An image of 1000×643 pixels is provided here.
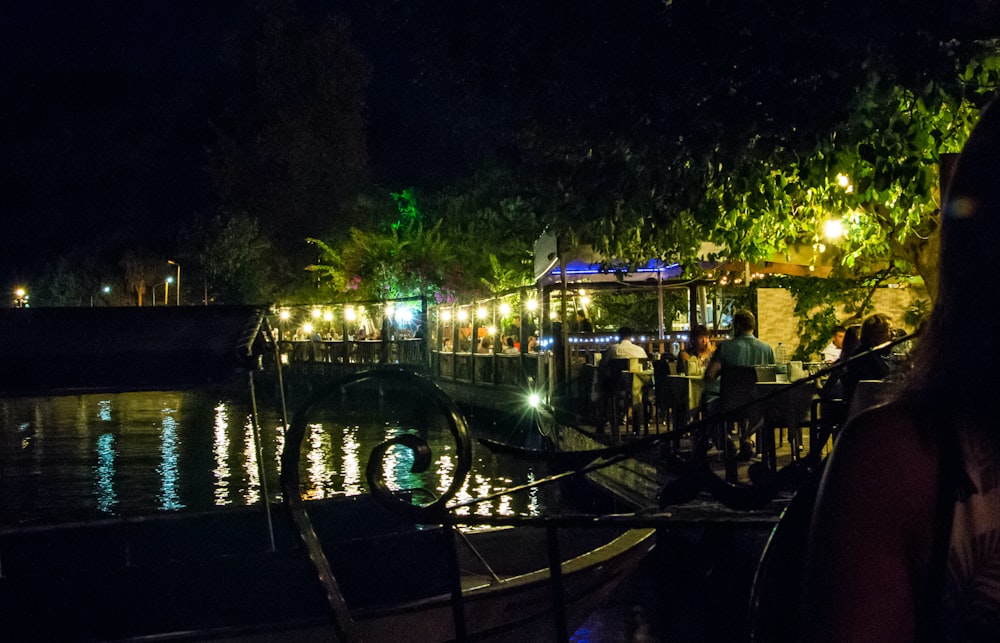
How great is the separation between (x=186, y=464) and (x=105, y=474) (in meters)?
1.80

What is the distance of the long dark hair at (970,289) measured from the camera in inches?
49.2

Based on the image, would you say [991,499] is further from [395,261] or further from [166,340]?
[395,261]

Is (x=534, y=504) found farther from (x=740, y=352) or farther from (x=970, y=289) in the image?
(x=970, y=289)

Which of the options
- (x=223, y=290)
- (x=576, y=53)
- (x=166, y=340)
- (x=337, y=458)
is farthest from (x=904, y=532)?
(x=223, y=290)

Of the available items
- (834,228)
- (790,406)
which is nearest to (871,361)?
(790,406)

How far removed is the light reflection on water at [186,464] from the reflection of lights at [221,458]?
0.8 inches

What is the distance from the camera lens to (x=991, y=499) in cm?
120

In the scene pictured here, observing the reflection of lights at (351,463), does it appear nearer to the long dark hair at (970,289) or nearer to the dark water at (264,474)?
the dark water at (264,474)

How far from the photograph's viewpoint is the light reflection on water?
653 inches

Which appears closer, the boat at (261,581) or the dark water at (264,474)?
the boat at (261,581)

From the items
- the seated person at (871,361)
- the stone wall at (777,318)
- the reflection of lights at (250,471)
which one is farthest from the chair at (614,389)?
the seated person at (871,361)

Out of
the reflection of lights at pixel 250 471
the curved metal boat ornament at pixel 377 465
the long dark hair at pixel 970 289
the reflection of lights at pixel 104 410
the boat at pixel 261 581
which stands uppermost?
the long dark hair at pixel 970 289

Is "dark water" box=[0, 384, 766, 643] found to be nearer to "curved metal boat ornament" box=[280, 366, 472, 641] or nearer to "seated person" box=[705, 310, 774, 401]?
"curved metal boat ornament" box=[280, 366, 472, 641]

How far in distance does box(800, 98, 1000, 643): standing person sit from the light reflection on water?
8.96 metres
